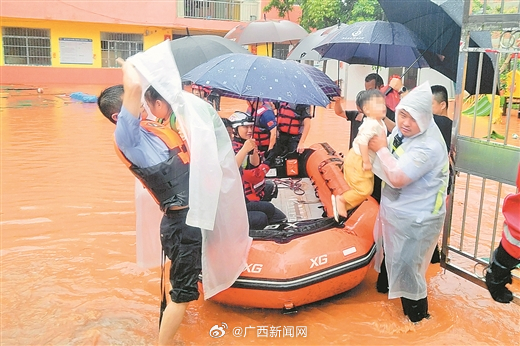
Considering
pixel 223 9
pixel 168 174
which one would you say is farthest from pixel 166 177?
pixel 223 9

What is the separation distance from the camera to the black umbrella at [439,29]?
3943mm

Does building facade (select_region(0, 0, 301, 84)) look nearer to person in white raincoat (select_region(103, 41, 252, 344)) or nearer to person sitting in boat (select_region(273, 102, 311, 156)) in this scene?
person sitting in boat (select_region(273, 102, 311, 156))

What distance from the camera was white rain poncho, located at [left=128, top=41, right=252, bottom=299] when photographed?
104 inches

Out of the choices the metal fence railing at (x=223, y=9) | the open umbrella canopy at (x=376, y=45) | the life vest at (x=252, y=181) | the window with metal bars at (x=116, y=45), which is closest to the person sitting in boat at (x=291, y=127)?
the open umbrella canopy at (x=376, y=45)

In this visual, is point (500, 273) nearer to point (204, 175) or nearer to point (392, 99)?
point (204, 175)

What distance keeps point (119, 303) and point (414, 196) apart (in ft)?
7.45

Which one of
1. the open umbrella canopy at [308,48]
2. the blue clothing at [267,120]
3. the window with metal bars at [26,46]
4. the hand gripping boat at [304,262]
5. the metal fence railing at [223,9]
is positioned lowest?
the hand gripping boat at [304,262]

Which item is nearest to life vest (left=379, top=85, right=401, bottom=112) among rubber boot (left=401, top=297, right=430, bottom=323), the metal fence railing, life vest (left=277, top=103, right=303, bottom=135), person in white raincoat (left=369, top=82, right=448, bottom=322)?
life vest (left=277, top=103, right=303, bottom=135)

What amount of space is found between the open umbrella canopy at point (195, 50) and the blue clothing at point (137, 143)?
3.21m

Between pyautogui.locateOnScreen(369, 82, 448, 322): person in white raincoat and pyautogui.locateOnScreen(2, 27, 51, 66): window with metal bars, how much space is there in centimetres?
2174

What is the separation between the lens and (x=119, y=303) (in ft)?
12.0

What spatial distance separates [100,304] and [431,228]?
7.93ft

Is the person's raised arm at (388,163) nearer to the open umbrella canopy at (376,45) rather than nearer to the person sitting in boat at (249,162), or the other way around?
the person sitting in boat at (249,162)

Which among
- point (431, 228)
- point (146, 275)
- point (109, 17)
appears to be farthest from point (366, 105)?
point (109, 17)
